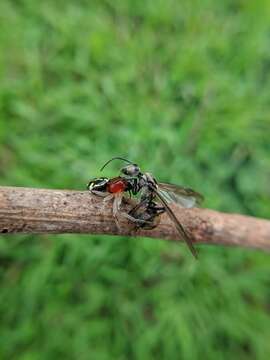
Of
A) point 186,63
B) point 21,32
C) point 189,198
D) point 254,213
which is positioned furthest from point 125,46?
point 189,198

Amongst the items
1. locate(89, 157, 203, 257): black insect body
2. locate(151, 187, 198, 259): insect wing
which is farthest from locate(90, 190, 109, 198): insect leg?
locate(151, 187, 198, 259): insect wing

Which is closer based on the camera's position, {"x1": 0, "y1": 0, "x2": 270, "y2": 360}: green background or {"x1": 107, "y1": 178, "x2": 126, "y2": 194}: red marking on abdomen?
{"x1": 107, "y1": 178, "x2": 126, "y2": 194}: red marking on abdomen

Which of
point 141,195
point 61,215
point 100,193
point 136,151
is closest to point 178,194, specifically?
point 141,195

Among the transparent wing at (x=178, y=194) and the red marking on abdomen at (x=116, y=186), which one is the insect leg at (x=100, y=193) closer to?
the red marking on abdomen at (x=116, y=186)

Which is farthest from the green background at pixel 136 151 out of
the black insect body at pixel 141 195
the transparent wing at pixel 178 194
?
the black insect body at pixel 141 195

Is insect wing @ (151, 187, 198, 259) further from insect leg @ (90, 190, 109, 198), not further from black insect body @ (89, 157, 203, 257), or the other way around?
insect leg @ (90, 190, 109, 198)

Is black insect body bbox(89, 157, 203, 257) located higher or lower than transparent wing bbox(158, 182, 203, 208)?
lower
